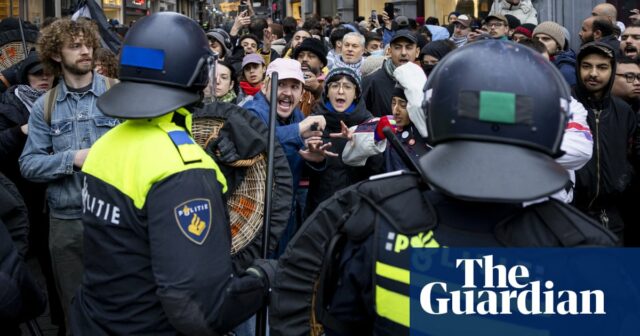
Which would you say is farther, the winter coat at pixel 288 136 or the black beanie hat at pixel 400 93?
the winter coat at pixel 288 136

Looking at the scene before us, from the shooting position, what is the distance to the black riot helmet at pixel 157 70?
2.64 meters

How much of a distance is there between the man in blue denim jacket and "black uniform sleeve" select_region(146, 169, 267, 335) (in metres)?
2.18

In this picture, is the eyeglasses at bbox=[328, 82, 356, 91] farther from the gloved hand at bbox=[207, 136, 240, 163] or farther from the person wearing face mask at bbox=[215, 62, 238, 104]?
the gloved hand at bbox=[207, 136, 240, 163]

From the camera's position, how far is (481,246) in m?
1.88

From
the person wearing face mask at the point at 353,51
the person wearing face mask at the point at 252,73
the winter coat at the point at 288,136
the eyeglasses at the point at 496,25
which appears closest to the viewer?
the winter coat at the point at 288,136

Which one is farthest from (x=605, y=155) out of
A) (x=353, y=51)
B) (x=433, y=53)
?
(x=353, y=51)

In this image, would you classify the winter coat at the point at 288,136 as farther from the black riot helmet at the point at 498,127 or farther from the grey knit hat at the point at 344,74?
the black riot helmet at the point at 498,127

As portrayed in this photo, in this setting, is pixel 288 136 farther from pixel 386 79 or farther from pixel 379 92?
pixel 386 79

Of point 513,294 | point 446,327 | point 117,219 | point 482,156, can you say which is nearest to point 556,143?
point 482,156

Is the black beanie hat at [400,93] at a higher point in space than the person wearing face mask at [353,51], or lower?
lower

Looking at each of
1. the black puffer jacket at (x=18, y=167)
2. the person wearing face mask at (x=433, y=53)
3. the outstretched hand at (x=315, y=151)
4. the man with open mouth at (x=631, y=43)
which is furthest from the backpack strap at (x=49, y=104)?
the man with open mouth at (x=631, y=43)

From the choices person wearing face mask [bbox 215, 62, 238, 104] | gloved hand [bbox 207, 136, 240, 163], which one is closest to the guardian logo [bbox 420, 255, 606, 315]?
gloved hand [bbox 207, 136, 240, 163]

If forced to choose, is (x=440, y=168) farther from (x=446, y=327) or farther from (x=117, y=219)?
(x=117, y=219)

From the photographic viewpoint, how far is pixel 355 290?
82.4 inches
